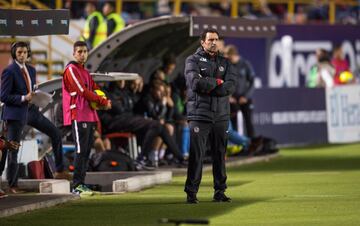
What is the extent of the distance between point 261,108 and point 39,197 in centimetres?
1534

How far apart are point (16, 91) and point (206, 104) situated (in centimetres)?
303

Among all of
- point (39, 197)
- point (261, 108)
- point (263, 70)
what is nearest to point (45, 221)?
point (39, 197)

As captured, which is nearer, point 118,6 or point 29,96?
point 29,96

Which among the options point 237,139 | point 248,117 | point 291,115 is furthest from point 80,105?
point 291,115

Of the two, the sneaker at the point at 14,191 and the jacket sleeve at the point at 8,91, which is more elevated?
the jacket sleeve at the point at 8,91

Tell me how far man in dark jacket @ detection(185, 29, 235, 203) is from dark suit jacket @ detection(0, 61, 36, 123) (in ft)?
8.74

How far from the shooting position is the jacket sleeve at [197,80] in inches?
644

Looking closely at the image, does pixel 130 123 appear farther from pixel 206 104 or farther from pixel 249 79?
pixel 206 104

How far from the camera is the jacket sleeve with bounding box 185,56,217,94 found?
53.7 ft

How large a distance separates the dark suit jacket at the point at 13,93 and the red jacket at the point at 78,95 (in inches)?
22.7

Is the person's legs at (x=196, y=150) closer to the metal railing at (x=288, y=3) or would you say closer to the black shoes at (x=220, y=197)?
the black shoes at (x=220, y=197)

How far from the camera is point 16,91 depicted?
1822cm

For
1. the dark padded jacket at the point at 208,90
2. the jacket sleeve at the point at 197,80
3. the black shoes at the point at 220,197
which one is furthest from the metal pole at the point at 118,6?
the black shoes at the point at 220,197

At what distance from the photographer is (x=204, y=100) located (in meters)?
16.6
